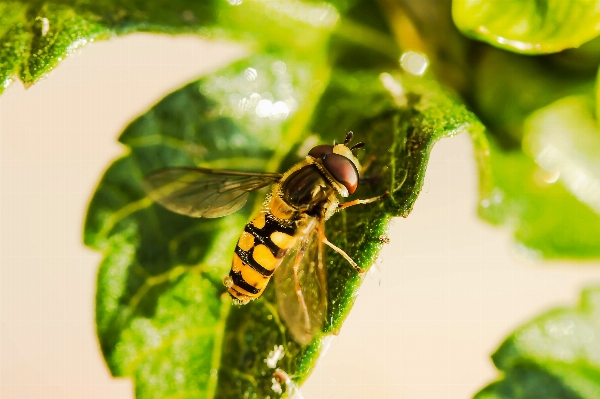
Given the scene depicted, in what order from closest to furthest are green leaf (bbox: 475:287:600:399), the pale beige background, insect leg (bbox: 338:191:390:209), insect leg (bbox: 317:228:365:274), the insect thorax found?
insect leg (bbox: 317:228:365:274), insect leg (bbox: 338:191:390:209), the insect thorax, green leaf (bbox: 475:287:600:399), the pale beige background

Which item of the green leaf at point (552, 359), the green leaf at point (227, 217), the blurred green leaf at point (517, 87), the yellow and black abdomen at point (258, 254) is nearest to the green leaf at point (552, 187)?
the blurred green leaf at point (517, 87)

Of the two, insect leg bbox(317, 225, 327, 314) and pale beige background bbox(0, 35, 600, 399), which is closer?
insect leg bbox(317, 225, 327, 314)

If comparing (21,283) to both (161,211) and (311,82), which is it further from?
(311,82)

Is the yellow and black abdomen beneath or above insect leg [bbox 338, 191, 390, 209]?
beneath

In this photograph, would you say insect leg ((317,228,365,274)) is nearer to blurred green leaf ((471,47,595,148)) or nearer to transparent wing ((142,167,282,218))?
transparent wing ((142,167,282,218))

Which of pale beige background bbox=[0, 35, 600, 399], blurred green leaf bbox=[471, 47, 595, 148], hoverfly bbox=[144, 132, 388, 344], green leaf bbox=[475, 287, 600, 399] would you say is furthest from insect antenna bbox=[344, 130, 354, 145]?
green leaf bbox=[475, 287, 600, 399]

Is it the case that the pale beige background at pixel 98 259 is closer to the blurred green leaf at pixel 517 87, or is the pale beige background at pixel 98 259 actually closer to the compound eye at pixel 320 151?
the blurred green leaf at pixel 517 87

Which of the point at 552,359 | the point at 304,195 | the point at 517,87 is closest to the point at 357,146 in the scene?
the point at 304,195

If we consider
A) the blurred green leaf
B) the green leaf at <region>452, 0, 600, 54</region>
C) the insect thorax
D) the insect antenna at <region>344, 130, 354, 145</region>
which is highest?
the blurred green leaf
